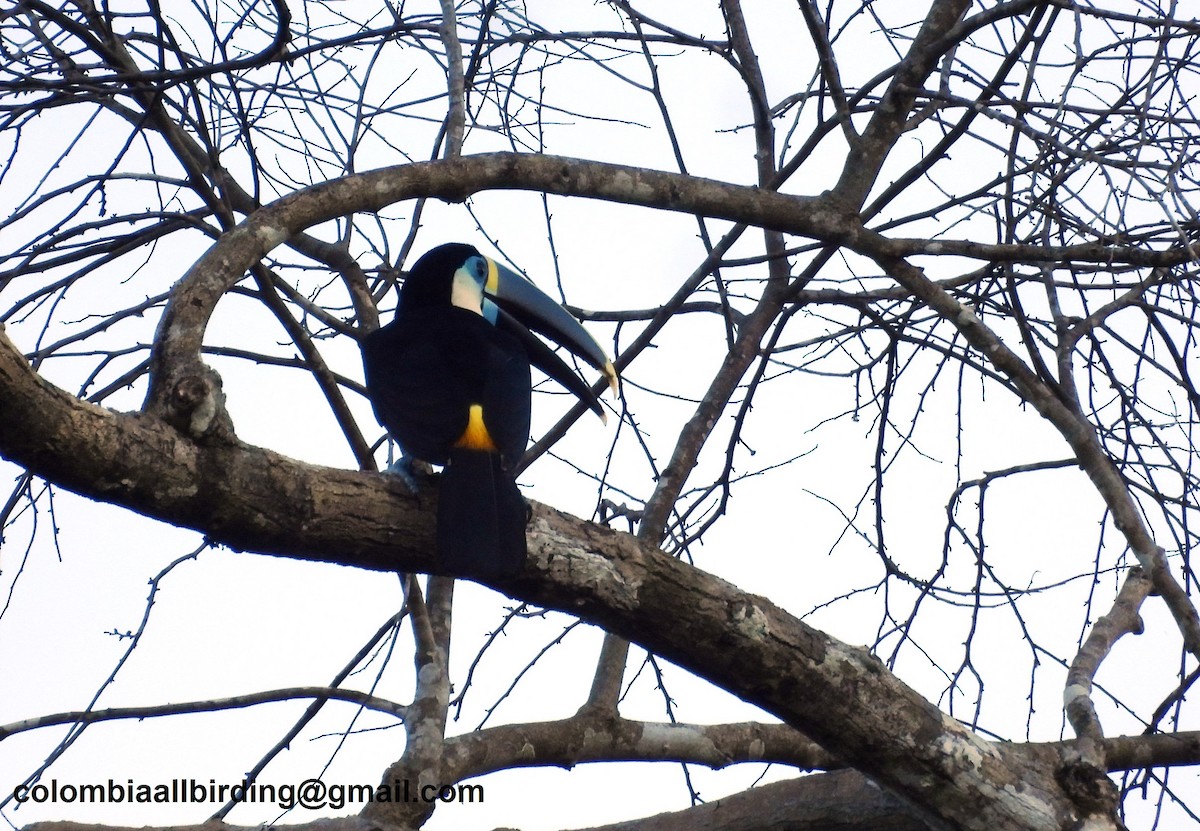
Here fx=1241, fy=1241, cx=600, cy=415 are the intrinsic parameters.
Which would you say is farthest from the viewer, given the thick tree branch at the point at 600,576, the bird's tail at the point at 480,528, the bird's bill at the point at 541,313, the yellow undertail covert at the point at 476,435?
the bird's bill at the point at 541,313

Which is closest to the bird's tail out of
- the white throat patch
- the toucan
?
the toucan

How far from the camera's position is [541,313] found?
3932 millimetres

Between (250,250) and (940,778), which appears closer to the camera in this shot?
(250,250)

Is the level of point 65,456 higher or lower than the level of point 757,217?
lower

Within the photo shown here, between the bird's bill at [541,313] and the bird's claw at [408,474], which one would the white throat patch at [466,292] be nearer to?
the bird's bill at [541,313]

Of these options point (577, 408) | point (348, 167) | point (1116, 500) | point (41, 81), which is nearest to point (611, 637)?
point (577, 408)

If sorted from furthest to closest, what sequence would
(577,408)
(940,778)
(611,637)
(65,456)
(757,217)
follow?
1. (577,408)
2. (611,637)
3. (757,217)
4. (940,778)
5. (65,456)

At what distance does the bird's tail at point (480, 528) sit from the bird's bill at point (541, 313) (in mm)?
1225

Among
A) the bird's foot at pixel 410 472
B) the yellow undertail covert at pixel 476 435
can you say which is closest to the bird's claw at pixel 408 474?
the bird's foot at pixel 410 472

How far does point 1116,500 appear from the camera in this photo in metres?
2.86

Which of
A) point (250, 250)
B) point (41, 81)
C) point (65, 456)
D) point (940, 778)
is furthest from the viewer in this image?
point (41, 81)

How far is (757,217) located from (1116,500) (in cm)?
108

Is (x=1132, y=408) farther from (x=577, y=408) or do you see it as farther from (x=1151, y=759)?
(x=577, y=408)

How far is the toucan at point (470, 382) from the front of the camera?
2.35 m
